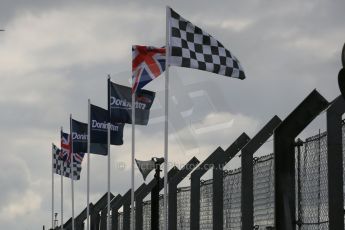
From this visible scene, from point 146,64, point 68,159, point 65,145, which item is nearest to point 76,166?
point 68,159

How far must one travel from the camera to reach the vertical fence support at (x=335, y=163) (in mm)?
15719

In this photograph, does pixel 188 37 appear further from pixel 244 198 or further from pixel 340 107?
pixel 340 107

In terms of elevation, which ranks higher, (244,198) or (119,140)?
(119,140)

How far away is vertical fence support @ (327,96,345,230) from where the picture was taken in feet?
51.6

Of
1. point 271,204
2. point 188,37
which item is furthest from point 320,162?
point 188,37

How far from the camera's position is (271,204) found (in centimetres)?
2177

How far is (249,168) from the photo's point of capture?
21.5 m

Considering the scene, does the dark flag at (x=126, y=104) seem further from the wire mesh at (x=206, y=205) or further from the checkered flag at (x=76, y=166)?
the checkered flag at (x=76, y=166)

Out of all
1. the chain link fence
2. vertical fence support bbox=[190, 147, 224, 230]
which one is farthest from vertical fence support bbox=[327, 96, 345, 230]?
vertical fence support bbox=[190, 147, 224, 230]

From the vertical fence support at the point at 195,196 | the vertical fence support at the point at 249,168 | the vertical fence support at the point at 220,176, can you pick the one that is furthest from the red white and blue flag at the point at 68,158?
the vertical fence support at the point at 249,168

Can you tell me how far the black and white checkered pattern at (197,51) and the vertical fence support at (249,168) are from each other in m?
1.41

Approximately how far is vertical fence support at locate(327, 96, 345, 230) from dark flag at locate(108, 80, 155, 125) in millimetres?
14795

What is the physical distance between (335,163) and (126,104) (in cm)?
1680

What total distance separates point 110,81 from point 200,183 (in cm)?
634
